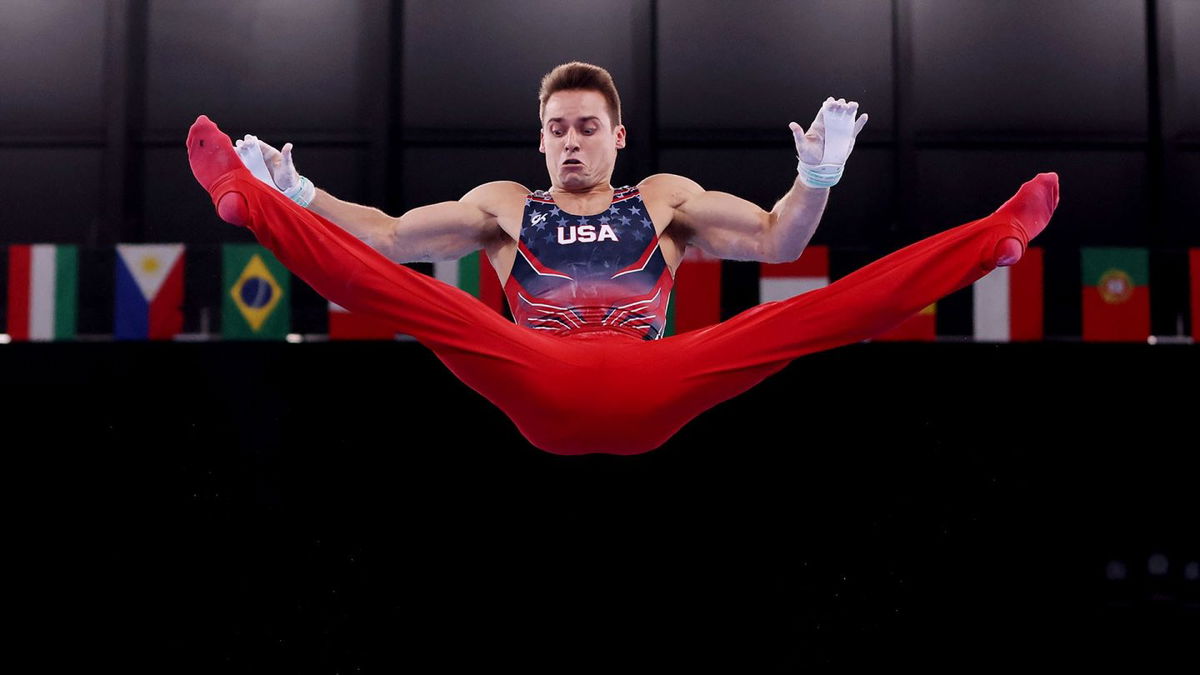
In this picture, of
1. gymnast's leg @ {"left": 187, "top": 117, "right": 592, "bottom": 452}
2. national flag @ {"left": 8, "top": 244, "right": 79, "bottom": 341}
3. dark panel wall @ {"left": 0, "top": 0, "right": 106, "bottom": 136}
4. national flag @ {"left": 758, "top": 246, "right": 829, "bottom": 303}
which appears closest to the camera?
gymnast's leg @ {"left": 187, "top": 117, "right": 592, "bottom": 452}

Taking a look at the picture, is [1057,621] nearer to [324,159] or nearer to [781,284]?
[781,284]

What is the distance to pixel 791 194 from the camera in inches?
113

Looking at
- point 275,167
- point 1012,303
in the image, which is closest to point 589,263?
point 275,167

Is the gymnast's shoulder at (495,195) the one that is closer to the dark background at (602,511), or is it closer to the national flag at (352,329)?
the national flag at (352,329)

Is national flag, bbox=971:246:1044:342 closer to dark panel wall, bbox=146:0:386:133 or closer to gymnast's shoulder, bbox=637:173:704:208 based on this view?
gymnast's shoulder, bbox=637:173:704:208

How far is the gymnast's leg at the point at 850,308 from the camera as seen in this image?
96.1 inches

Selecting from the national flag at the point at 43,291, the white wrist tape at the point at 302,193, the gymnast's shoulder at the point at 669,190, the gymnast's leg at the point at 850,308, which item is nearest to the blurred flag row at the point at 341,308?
the national flag at the point at 43,291

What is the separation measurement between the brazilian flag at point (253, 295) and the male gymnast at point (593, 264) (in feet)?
6.94

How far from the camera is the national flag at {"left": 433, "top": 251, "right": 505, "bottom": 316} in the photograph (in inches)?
196

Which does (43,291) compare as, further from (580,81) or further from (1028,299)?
(1028,299)

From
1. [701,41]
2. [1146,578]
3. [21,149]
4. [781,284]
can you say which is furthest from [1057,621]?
[21,149]

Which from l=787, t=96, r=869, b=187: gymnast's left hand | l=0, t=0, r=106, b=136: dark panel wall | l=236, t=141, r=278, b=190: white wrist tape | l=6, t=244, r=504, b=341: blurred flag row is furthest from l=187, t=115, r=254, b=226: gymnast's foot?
l=0, t=0, r=106, b=136: dark panel wall

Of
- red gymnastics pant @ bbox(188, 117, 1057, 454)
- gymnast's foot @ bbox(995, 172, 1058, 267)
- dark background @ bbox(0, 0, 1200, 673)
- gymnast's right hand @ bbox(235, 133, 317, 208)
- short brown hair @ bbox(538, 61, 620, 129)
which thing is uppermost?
short brown hair @ bbox(538, 61, 620, 129)

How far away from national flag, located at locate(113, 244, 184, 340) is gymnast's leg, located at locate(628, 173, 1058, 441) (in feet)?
10.3
